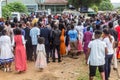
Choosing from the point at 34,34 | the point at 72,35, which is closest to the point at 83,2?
the point at 72,35

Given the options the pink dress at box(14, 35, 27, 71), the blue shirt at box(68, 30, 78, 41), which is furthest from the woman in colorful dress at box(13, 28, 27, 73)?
the blue shirt at box(68, 30, 78, 41)

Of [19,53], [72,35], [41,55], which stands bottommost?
[41,55]

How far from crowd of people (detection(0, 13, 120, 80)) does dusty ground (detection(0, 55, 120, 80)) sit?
28 cm

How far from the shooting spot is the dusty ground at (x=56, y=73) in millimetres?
11836

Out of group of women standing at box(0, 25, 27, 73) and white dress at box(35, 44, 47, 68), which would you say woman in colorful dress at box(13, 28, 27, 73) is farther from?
white dress at box(35, 44, 47, 68)

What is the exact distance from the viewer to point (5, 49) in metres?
12.1

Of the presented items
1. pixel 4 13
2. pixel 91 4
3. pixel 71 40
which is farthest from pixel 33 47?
pixel 91 4

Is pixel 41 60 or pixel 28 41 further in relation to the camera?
pixel 28 41

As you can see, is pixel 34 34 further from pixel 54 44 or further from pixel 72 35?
pixel 72 35

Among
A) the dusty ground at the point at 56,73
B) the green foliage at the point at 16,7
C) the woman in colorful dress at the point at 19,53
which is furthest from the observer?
the green foliage at the point at 16,7

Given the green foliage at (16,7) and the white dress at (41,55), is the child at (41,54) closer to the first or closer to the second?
the white dress at (41,55)

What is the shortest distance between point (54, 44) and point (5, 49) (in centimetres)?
269

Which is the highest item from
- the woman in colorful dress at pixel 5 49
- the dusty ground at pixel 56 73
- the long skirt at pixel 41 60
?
the woman in colorful dress at pixel 5 49

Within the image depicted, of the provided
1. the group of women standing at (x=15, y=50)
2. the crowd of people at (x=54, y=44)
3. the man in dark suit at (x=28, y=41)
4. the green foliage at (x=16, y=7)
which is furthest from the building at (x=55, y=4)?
the group of women standing at (x=15, y=50)
